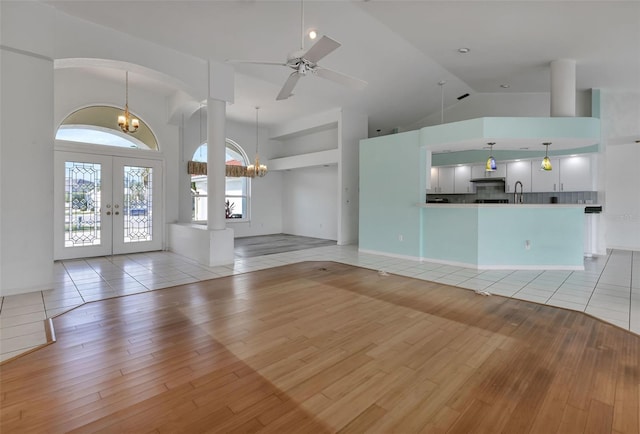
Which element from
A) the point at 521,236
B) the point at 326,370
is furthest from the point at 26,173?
the point at 521,236

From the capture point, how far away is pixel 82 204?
6.45m

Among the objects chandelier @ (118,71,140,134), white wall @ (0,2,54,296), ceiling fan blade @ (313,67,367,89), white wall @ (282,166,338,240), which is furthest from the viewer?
white wall @ (282,166,338,240)

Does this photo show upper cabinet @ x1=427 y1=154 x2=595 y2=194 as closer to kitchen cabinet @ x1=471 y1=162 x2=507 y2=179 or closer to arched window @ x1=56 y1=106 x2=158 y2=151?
kitchen cabinet @ x1=471 y1=162 x2=507 y2=179

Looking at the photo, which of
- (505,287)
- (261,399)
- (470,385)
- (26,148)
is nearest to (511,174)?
(505,287)

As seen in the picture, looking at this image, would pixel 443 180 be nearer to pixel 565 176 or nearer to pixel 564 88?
pixel 565 176

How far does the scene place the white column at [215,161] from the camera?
18.7 feet

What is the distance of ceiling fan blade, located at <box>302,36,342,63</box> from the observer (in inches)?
117

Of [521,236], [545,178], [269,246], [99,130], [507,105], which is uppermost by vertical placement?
[507,105]

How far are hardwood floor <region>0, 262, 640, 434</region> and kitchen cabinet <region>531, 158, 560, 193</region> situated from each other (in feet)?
19.4

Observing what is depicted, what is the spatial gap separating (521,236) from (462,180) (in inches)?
173

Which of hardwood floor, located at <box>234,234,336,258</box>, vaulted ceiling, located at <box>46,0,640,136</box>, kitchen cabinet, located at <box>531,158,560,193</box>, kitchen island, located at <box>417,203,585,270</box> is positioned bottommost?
hardwood floor, located at <box>234,234,336,258</box>

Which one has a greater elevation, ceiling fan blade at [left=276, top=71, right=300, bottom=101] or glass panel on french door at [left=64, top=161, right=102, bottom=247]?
ceiling fan blade at [left=276, top=71, right=300, bottom=101]

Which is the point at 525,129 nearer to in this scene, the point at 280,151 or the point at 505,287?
the point at 505,287

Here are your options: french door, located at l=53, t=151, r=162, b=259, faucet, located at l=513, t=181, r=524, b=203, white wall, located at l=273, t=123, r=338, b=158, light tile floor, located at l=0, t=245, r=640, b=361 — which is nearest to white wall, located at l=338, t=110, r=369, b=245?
white wall, located at l=273, t=123, r=338, b=158
